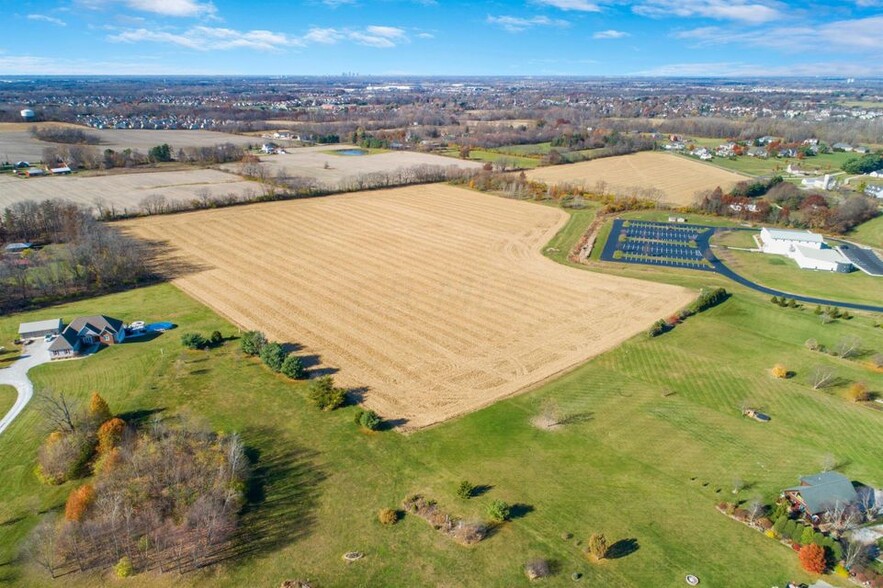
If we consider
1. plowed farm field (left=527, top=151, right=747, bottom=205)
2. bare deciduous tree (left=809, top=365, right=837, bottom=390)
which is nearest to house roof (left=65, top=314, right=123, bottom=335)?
bare deciduous tree (left=809, top=365, right=837, bottom=390)

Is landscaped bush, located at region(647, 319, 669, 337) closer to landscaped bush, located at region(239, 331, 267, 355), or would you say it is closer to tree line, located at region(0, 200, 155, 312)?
landscaped bush, located at region(239, 331, 267, 355)

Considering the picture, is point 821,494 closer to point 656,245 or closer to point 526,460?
point 526,460

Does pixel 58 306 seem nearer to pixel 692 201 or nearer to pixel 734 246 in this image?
pixel 734 246

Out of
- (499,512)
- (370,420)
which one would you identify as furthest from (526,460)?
(370,420)

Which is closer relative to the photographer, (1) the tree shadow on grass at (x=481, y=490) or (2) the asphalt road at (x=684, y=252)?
(1) the tree shadow on grass at (x=481, y=490)

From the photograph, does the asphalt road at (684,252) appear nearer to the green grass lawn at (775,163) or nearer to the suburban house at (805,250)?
the suburban house at (805,250)

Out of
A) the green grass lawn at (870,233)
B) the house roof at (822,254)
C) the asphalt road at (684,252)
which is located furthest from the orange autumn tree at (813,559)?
the green grass lawn at (870,233)
